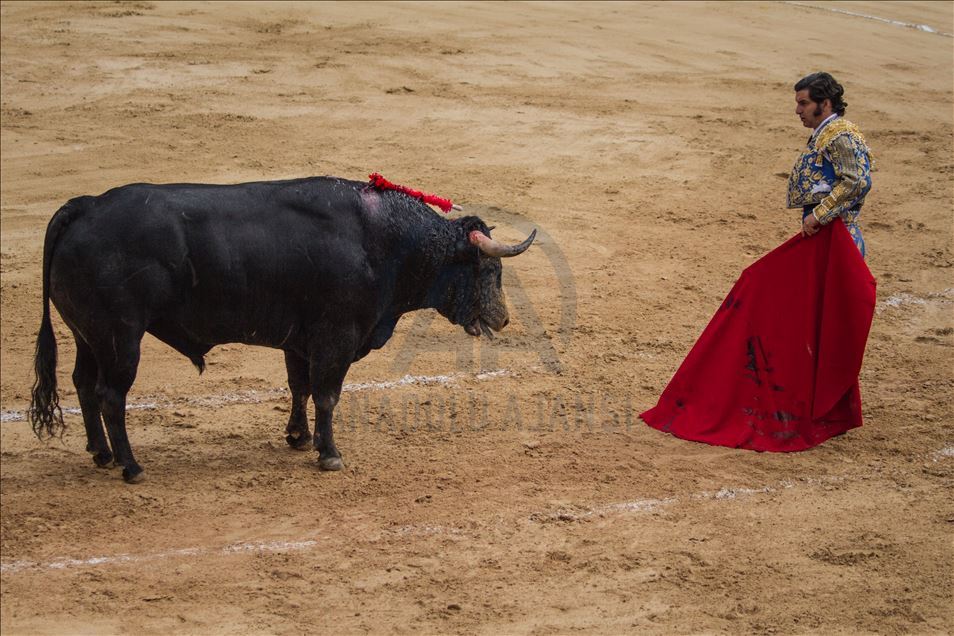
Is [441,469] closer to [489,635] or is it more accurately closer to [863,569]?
[489,635]

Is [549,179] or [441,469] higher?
[549,179]

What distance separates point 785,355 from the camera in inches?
269

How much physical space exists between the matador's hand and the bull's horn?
157 cm

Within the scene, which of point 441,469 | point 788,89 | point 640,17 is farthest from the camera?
point 640,17

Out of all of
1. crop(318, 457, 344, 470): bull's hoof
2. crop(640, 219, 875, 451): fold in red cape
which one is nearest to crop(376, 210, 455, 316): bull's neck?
crop(318, 457, 344, 470): bull's hoof

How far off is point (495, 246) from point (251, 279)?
4.57ft

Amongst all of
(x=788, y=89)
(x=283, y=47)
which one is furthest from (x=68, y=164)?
(x=788, y=89)

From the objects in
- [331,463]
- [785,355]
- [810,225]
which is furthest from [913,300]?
[331,463]

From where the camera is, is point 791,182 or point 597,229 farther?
point 597,229

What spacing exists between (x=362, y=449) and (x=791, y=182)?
9.81ft

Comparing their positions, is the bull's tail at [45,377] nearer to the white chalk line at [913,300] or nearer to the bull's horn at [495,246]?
the bull's horn at [495,246]

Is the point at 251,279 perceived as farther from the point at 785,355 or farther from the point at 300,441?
the point at 785,355

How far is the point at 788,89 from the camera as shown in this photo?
13.8 m

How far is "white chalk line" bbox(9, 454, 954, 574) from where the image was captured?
5.64 metres
